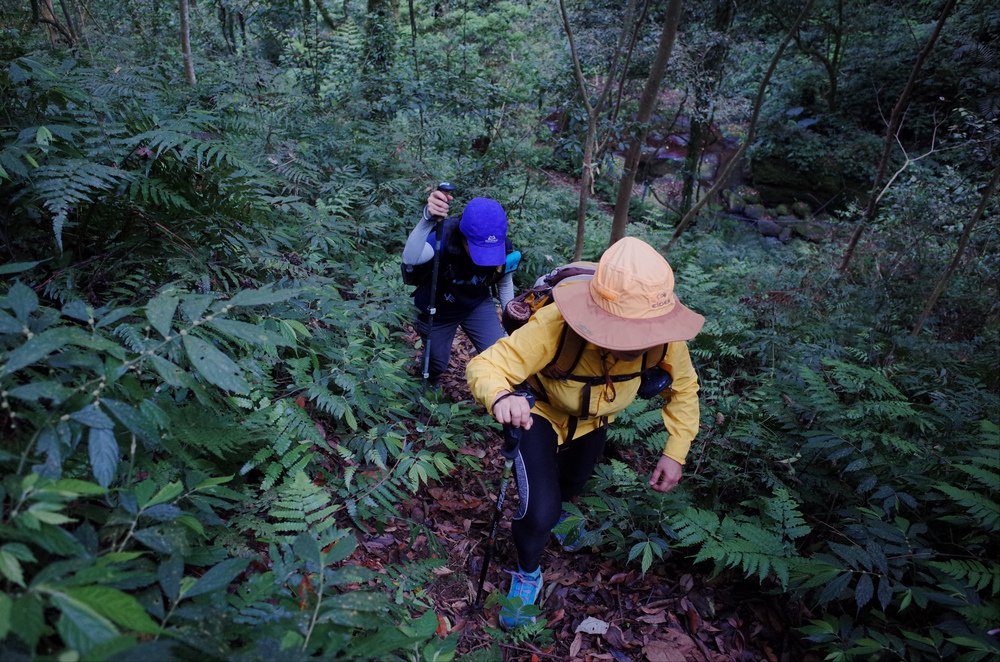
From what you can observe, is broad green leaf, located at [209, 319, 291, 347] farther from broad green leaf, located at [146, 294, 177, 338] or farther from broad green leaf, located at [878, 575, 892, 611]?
broad green leaf, located at [878, 575, 892, 611]

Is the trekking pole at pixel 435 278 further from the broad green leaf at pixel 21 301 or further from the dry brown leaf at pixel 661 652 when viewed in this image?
the broad green leaf at pixel 21 301

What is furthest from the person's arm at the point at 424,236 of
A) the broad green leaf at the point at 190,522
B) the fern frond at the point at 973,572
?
the fern frond at the point at 973,572

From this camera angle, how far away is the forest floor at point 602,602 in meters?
3.32

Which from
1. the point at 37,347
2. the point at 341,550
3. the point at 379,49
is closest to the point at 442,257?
the point at 341,550

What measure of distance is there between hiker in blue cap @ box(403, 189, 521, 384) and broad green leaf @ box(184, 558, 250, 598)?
2.94 metres

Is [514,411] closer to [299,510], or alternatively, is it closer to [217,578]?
[299,510]

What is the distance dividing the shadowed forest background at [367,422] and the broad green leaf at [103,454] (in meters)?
0.01

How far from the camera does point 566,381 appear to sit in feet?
10.2

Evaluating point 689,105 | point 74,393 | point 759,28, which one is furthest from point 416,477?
point 759,28

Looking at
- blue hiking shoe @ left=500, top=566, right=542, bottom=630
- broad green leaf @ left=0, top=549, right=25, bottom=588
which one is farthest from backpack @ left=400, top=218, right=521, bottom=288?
broad green leaf @ left=0, top=549, right=25, bottom=588

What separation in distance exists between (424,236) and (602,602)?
123 inches

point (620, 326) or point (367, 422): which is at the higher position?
point (620, 326)

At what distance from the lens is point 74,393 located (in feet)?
5.41

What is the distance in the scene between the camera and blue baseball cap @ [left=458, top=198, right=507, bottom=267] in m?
4.29
